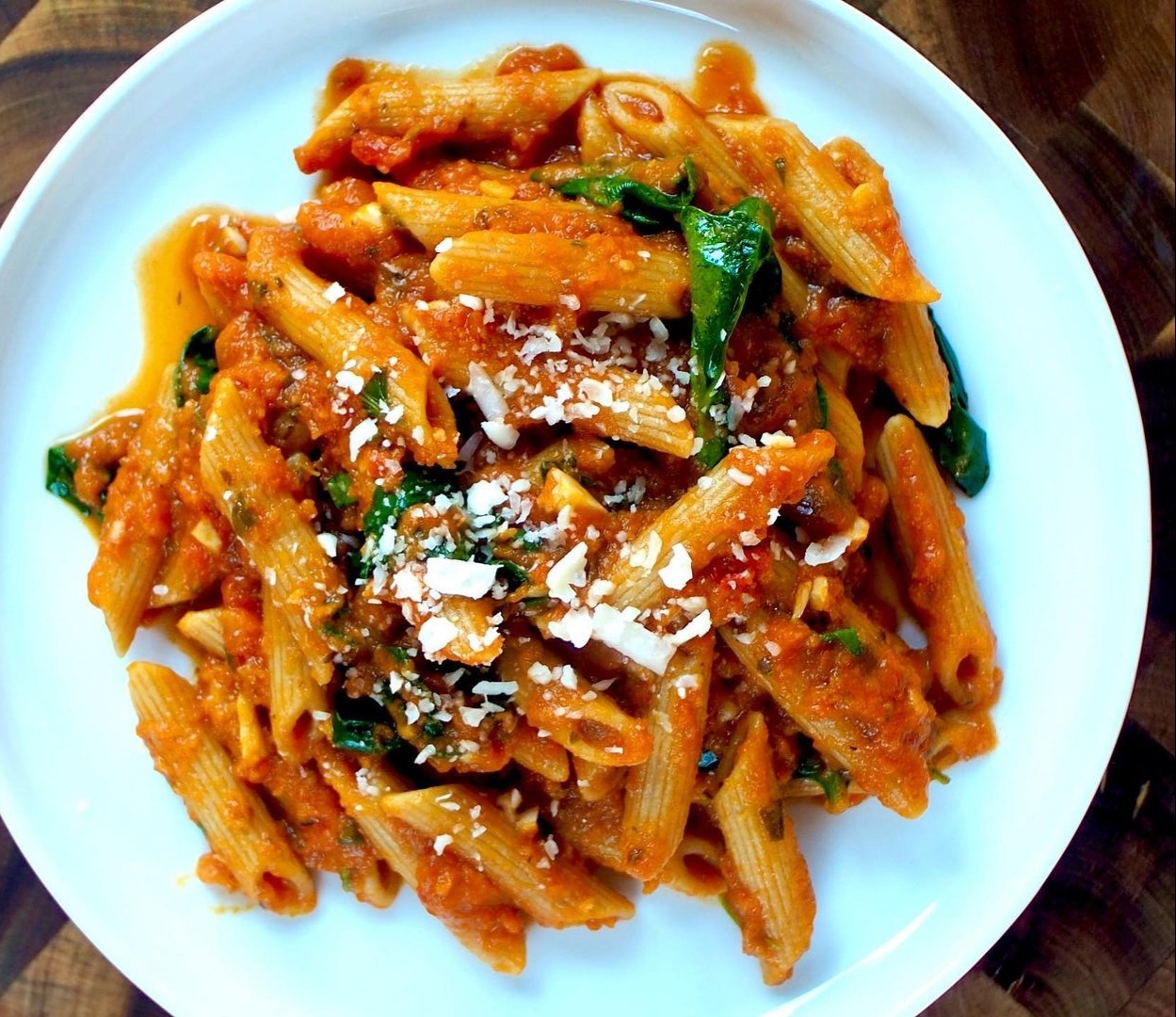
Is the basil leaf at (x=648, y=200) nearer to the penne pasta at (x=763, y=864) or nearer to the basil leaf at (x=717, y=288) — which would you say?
the basil leaf at (x=717, y=288)

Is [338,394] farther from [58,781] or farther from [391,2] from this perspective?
[58,781]

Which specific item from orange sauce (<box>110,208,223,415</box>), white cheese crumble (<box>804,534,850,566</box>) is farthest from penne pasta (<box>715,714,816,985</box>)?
orange sauce (<box>110,208,223,415</box>)

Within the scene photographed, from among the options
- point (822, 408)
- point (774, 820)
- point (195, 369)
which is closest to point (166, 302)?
point (195, 369)

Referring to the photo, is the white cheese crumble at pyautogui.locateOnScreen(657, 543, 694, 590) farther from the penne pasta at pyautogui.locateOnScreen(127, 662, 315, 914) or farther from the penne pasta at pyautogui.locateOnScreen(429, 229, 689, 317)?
the penne pasta at pyautogui.locateOnScreen(127, 662, 315, 914)

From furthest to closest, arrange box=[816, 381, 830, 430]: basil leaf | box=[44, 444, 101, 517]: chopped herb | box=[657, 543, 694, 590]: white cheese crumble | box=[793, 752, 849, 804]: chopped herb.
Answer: box=[44, 444, 101, 517]: chopped herb → box=[793, 752, 849, 804]: chopped herb → box=[816, 381, 830, 430]: basil leaf → box=[657, 543, 694, 590]: white cheese crumble

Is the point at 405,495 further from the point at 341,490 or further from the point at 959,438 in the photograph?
the point at 959,438

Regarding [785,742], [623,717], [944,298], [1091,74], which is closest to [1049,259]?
[944,298]

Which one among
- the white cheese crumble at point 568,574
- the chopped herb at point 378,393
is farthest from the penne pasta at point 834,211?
the chopped herb at point 378,393
